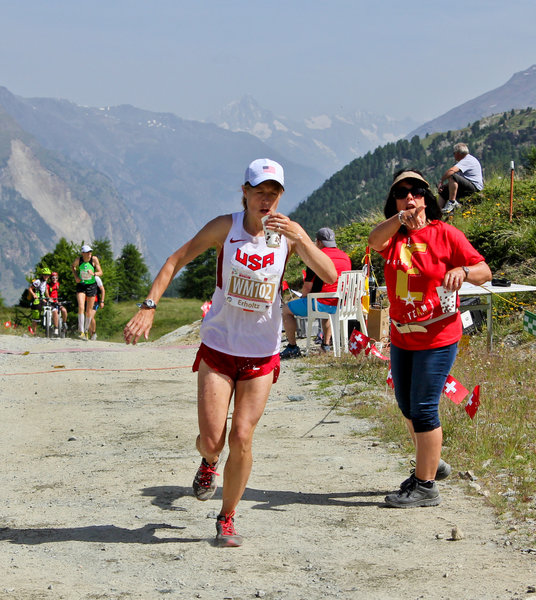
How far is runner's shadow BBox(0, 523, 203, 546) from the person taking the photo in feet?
15.9

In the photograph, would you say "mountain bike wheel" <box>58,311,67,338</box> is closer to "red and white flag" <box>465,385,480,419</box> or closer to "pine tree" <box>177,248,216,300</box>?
"red and white flag" <box>465,385,480,419</box>

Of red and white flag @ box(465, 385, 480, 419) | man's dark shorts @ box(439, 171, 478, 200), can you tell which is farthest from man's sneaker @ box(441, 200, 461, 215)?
red and white flag @ box(465, 385, 480, 419)

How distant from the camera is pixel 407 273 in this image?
5.21 metres

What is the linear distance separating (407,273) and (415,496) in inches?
57.5

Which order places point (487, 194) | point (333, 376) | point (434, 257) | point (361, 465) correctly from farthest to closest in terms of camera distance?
point (487, 194)
point (333, 376)
point (361, 465)
point (434, 257)

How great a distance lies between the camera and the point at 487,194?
63.0 ft

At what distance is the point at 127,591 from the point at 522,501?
8.83 ft

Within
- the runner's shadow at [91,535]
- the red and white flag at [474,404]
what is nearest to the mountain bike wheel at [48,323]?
the red and white flag at [474,404]

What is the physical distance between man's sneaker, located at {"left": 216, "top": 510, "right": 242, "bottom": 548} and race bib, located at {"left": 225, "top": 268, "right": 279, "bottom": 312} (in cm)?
121

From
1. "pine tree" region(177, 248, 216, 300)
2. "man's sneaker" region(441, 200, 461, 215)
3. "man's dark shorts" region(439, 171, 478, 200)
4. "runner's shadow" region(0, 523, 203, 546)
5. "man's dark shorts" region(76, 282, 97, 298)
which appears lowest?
"runner's shadow" region(0, 523, 203, 546)

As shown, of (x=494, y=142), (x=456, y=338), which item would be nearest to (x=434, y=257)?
(x=456, y=338)

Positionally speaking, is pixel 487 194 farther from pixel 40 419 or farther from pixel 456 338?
pixel 456 338

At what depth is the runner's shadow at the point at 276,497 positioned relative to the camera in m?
5.64

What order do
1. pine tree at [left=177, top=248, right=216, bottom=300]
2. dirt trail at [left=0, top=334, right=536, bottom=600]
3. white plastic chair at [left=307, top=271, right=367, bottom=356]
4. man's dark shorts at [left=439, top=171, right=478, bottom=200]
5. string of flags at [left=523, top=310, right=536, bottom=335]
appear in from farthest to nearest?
pine tree at [left=177, top=248, right=216, bottom=300], man's dark shorts at [left=439, top=171, right=478, bottom=200], white plastic chair at [left=307, top=271, right=367, bottom=356], string of flags at [left=523, top=310, right=536, bottom=335], dirt trail at [left=0, top=334, right=536, bottom=600]
